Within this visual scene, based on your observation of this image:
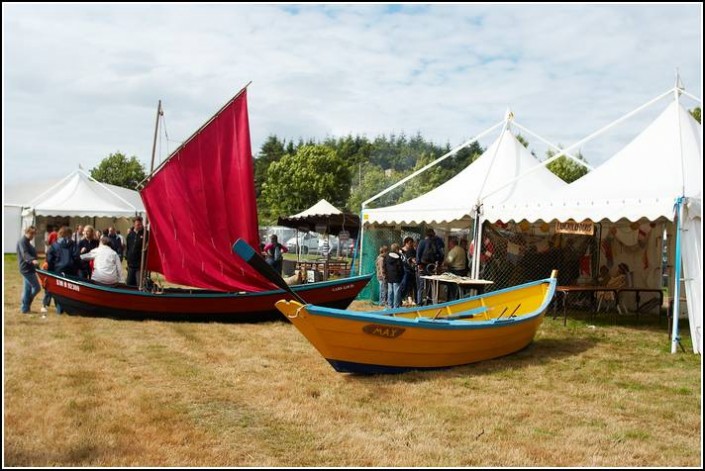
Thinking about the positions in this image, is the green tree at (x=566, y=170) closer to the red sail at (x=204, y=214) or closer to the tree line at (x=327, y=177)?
the tree line at (x=327, y=177)

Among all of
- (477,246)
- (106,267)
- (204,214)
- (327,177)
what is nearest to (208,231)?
(204,214)

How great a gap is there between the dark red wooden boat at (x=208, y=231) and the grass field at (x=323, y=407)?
6.13 feet

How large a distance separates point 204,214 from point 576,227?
6.49 metres

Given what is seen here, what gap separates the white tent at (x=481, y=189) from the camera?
12188 millimetres

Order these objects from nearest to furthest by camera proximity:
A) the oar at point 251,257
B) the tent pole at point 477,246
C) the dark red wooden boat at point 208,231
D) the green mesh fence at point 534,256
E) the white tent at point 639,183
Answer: the oar at point 251,257
the white tent at point 639,183
the dark red wooden boat at point 208,231
the tent pole at point 477,246
the green mesh fence at point 534,256

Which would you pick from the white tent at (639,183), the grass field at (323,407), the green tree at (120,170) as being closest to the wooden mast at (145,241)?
the grass field at (323,407)

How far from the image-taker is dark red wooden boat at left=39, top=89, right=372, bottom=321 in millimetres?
11289

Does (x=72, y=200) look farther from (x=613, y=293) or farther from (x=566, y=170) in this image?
(x=566, y=170)

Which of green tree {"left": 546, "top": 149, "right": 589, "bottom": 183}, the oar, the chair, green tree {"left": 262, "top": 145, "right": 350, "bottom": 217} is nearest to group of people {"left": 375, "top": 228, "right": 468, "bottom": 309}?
the chair

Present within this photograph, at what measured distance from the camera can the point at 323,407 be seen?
6.12 meters

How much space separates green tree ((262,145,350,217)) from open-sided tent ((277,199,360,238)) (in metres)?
25.5

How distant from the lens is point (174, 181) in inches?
455

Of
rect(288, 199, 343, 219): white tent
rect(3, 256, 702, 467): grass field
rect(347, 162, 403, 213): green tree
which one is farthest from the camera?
rect(347, 162, 403, 213): green tree

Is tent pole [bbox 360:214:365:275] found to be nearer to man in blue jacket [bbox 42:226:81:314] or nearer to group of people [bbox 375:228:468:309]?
group of people [bbox 375:228:468:309]
